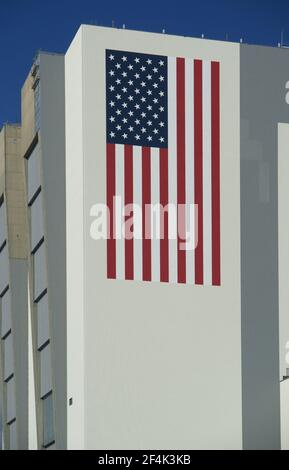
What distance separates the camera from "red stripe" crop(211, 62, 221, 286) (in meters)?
73.4

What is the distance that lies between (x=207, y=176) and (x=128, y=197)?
4.46 metres

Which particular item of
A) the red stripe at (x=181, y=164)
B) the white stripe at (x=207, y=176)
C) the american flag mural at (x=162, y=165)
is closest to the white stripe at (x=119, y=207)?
the american flag mural at (x=162, y=165)

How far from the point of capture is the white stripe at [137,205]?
236ft

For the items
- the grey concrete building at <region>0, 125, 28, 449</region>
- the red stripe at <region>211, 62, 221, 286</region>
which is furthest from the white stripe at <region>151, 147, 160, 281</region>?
the grey concrete building at <region>0, 125, 28, 449</region>

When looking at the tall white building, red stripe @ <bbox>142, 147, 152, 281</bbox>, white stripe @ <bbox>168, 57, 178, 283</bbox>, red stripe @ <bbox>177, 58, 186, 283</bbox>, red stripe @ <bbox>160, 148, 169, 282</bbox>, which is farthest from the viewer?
red stripe @ <bbox>177, 58, 186, 283</bbox>

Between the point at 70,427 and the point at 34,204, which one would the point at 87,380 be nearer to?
the point at 70,427

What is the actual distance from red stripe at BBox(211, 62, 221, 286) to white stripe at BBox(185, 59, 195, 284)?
111 centimetres

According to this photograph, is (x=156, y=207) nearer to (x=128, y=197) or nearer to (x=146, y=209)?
(x=146, y=209)

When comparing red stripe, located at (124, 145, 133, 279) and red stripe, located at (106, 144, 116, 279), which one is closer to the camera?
red stripe, located at (106, 144, 116, 279)

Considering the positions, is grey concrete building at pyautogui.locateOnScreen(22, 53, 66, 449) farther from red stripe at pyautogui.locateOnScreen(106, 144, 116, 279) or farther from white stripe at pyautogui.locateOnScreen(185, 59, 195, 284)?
white stripe at pyautogui.locateOnScreen(185, 59, 195, 284)

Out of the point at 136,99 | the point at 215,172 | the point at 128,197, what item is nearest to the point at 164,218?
the point at 128,197

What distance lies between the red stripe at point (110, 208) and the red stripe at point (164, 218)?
2563mm

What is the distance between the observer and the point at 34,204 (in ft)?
260

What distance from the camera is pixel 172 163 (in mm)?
73438
